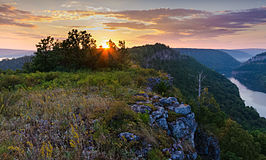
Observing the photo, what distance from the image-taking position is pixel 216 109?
3228 cm

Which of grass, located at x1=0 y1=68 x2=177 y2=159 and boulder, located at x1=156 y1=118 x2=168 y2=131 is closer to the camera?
grass, located at x1=0 y1=68 x2=177 y2=159

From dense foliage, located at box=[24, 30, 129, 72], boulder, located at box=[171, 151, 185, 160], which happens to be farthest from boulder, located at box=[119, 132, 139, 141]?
dense foliage, located at box=[24, 30, 129, 72]

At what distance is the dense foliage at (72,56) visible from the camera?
18.7 metres

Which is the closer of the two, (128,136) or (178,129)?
(128,136)

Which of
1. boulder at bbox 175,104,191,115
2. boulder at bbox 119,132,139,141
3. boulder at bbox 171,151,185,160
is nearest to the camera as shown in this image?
boulder at bbox 119,132,139,141

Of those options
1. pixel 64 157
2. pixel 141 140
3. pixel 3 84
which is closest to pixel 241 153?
pixel 141 140

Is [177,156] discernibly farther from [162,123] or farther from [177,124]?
Answer: [177,124]

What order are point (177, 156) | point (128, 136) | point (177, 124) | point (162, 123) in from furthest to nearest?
point (177, 124)
point (162, 123)
point (177, 156)
point (128, 136)

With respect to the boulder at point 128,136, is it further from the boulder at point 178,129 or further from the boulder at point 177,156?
the boulder at point 178,129

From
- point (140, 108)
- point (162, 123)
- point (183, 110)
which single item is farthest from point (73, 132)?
point (183, 110)

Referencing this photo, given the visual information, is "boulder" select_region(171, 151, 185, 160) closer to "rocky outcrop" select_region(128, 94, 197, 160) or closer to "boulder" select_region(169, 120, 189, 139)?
"rocky outcrop" select_region(128, 94, 197, 160)

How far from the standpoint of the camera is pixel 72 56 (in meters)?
19.3

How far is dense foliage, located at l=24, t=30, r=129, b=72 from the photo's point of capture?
18.7m

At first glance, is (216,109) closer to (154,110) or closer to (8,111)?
(154,110)
